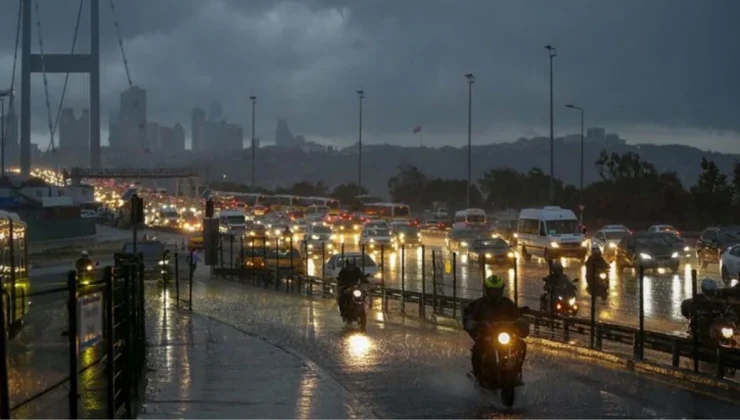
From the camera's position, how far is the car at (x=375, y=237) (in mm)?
53844

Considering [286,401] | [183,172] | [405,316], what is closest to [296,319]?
[405,316]

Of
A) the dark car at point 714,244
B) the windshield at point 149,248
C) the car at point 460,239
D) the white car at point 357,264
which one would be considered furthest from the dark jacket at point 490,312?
the car at point 460,239

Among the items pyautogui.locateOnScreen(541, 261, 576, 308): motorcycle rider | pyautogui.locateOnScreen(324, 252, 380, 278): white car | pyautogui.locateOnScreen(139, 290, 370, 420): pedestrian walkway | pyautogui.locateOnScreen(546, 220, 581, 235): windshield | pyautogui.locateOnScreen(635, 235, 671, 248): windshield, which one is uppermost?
pyautogui.locateOnScreen(546, 220, 581, 235): windshield

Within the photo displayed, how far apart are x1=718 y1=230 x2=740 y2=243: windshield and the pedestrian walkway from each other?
85.0ft

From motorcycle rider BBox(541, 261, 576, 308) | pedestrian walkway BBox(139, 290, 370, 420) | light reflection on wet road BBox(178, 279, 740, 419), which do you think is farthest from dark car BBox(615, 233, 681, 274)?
pedestrian walkway BBox(139, 290, 370, 420)

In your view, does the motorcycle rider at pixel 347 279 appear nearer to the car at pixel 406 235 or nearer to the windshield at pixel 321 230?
the car at pixel 406 235

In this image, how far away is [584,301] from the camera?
86.7 feet

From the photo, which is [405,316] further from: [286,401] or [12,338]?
[286,401]

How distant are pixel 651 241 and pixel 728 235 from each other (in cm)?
423

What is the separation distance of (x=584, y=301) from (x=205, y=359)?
13.3 metres

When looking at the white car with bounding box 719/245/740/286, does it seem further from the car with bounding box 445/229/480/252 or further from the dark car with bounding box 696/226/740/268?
the car with bounding box 445/229/480/252

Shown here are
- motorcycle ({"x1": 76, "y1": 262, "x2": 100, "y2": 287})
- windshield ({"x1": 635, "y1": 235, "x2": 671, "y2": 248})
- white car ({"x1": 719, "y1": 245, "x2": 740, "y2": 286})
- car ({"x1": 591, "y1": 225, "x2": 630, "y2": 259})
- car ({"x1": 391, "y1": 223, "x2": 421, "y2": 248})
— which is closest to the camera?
motorcycle ({"x1": 76, "y1": 262, "x2": 100, "y2": 287})

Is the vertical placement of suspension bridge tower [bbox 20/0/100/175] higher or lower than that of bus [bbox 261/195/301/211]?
higher

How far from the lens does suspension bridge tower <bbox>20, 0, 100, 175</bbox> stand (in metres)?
126
